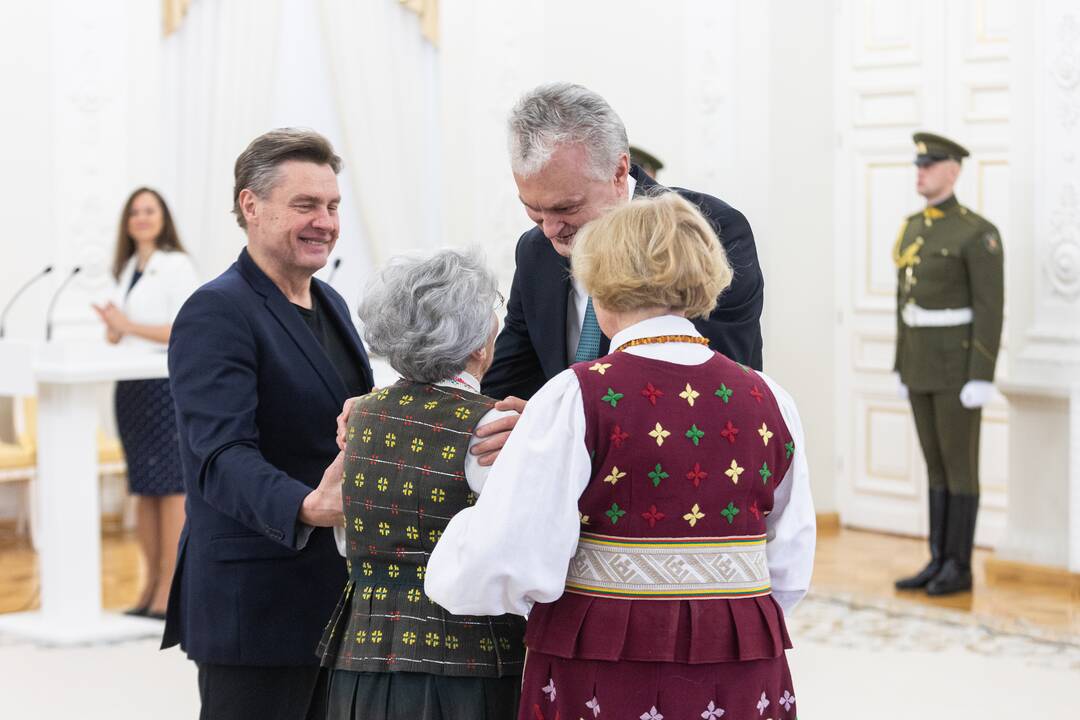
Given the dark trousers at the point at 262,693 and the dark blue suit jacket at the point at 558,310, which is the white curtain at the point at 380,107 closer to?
the dark blue suit jacket at the point at 558,310

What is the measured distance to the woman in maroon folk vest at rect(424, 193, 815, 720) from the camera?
202 cm

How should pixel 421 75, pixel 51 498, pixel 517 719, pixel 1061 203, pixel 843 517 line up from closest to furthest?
pixel 517 719, pixel 51 498, pixel 1061 203, pixel 843 517, pixel 421 75

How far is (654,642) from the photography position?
2.06 meters

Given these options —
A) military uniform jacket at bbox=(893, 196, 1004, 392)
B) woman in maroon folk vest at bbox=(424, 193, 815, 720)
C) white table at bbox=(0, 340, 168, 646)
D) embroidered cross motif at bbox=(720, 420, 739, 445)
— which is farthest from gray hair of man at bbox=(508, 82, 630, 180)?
military uniform jacket at bbox=(893, 196, 1004, 392)

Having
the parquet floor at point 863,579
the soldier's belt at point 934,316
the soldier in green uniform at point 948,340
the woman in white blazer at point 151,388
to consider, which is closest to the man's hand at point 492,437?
the woman in white blazer at point 151,388

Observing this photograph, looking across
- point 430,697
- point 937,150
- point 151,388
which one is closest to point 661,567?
point 430,697

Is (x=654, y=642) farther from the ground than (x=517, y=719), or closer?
farther from the ground

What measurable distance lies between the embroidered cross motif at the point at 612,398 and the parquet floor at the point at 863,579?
410 cm

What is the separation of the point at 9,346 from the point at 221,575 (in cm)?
340

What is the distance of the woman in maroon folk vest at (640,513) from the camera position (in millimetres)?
2021

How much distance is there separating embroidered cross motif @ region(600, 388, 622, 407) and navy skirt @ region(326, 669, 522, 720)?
0.50m

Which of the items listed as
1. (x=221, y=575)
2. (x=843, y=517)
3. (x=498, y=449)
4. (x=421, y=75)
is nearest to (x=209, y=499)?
(x=221, y=575)

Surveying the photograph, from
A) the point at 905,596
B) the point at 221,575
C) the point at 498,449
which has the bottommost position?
the point at 905,596

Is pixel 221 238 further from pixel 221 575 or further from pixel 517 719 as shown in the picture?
pixel 517 719
